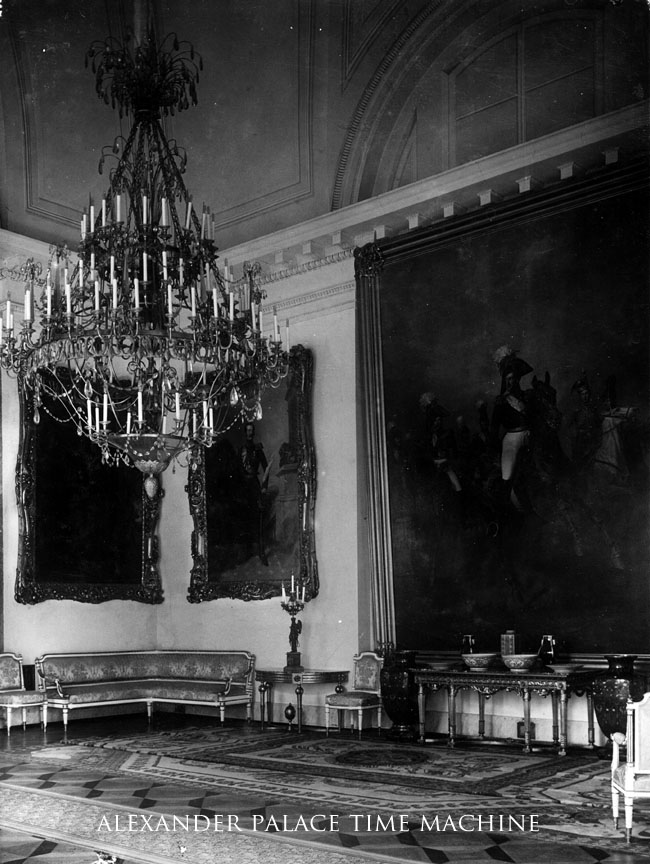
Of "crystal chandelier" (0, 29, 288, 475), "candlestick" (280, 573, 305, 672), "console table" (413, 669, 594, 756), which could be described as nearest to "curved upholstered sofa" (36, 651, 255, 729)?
"candlestick" (280, 573, 305, 672)

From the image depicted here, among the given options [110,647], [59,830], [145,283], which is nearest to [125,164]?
[145,283]

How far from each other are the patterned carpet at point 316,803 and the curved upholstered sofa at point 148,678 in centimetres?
216

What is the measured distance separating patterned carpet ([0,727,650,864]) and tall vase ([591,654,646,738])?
403 millimetres

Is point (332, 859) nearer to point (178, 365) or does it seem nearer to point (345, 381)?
point (345, 381)

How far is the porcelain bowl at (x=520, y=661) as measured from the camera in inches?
392

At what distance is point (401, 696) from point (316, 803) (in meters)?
3.51

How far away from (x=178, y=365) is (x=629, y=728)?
10017 mm

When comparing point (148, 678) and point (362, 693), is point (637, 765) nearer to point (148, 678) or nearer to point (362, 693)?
point (362, 693)

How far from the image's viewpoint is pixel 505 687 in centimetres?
998

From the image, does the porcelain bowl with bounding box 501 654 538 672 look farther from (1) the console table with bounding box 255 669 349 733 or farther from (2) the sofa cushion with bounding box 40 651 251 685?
(2) the sofa cushion with bounding box 40 651 251 685

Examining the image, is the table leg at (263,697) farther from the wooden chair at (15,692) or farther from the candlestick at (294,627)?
the wooden chair at (15,692)

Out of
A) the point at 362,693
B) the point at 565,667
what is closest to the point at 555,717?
the point at 565,667

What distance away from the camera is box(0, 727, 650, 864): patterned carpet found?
6117 mm

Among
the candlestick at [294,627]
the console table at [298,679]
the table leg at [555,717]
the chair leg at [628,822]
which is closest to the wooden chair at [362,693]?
the console table at [298,679]
